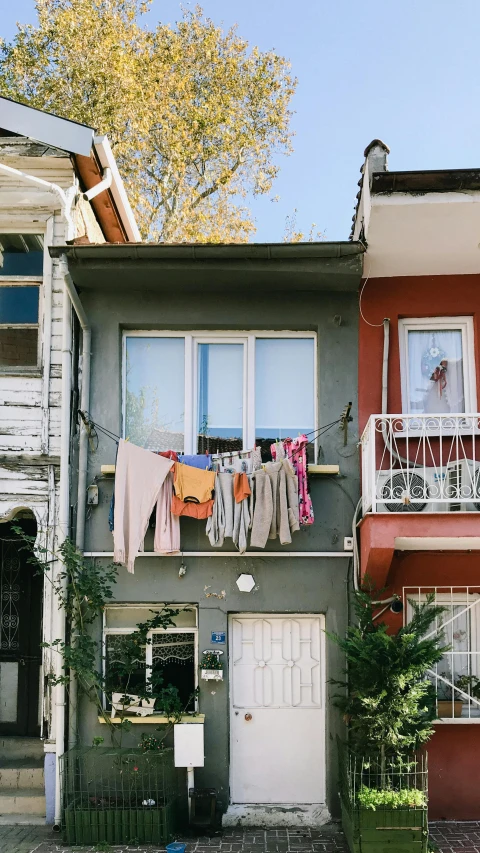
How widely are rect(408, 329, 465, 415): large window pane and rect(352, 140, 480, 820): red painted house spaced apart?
12mm

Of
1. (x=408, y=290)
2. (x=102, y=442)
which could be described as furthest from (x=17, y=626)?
(x=408, y=290)

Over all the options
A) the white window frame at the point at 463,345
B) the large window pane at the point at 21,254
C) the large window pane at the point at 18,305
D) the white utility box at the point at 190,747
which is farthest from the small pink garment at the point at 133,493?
the white window frame at the point at 463,345

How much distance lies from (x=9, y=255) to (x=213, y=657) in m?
5.62

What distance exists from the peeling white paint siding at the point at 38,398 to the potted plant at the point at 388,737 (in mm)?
3633

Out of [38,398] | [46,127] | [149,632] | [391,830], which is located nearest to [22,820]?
[149,632]

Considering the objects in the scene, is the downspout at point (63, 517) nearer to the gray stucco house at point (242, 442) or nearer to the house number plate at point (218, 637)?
the gray stucco house at point (242, 442)

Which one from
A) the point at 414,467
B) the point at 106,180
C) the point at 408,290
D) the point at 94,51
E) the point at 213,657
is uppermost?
the point at 94,51

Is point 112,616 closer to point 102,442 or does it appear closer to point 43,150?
point 102,442

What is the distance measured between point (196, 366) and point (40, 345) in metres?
1.95

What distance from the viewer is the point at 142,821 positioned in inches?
341

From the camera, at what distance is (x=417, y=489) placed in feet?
29.7

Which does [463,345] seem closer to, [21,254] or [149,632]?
[149,632]

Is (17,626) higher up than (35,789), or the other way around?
(17,626)

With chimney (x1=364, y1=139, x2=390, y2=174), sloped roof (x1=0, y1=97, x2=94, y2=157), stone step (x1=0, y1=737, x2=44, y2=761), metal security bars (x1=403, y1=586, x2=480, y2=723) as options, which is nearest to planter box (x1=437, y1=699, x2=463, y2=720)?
metal security bars (x1=403, y1=586, x2=480, y2=723)
